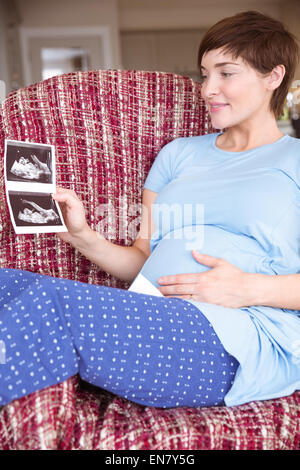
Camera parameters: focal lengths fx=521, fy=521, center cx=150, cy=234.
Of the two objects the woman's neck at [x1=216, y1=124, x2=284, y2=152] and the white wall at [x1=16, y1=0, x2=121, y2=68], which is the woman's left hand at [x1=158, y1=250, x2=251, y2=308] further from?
the white wall at [x1=16, y1=0, x2=121, y2=68]

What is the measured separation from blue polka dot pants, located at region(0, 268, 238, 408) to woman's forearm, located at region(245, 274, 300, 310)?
159 mm

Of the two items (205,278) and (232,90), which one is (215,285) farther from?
(232,90)

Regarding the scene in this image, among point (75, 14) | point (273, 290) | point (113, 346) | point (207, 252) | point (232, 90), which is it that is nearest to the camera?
point (113, 346)

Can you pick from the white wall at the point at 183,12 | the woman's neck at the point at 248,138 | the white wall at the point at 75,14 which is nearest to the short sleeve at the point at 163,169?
the woman's neck at the point at 248,138

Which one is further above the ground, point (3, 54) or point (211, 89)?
point (3, 54)

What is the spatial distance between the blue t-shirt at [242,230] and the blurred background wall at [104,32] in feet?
16.2

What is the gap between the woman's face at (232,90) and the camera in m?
1.33

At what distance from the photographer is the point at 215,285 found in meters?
1.12

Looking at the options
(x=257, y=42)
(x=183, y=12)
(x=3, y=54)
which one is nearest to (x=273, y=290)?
(x=257, y=42)

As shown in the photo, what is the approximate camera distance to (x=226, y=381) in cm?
101

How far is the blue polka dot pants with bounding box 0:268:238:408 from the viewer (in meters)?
0.84

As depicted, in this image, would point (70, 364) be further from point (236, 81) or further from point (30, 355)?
point (236, 81)

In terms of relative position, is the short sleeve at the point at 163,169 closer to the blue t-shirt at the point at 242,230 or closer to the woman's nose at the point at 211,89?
the blue t-shirt at the point at 242,230

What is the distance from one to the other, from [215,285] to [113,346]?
1.04ft
